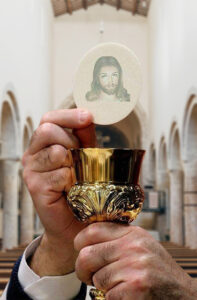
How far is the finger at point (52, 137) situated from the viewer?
136cm

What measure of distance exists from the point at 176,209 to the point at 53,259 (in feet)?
40.9

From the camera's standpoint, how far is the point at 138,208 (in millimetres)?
1192

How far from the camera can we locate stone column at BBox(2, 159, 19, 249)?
1117cm

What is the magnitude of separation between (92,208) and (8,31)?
9641 millimetres

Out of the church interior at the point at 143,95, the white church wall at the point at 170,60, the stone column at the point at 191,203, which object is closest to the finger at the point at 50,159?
the church interior at the point at 143,95

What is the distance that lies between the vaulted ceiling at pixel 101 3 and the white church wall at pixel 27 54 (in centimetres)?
93

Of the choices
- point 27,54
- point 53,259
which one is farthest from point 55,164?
point 27,54

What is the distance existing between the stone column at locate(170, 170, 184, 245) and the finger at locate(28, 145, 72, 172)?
41.2 feet

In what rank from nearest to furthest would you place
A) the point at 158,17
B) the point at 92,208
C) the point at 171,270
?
the point at 171,270 < the point at 92,208 < the point at 158,17

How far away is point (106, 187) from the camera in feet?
3.81

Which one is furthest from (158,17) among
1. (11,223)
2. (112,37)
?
(11,223)

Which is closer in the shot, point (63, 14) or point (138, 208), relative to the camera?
point (138, 208)

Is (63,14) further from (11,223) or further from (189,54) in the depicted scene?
(11,223)

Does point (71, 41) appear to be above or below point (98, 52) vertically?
above
